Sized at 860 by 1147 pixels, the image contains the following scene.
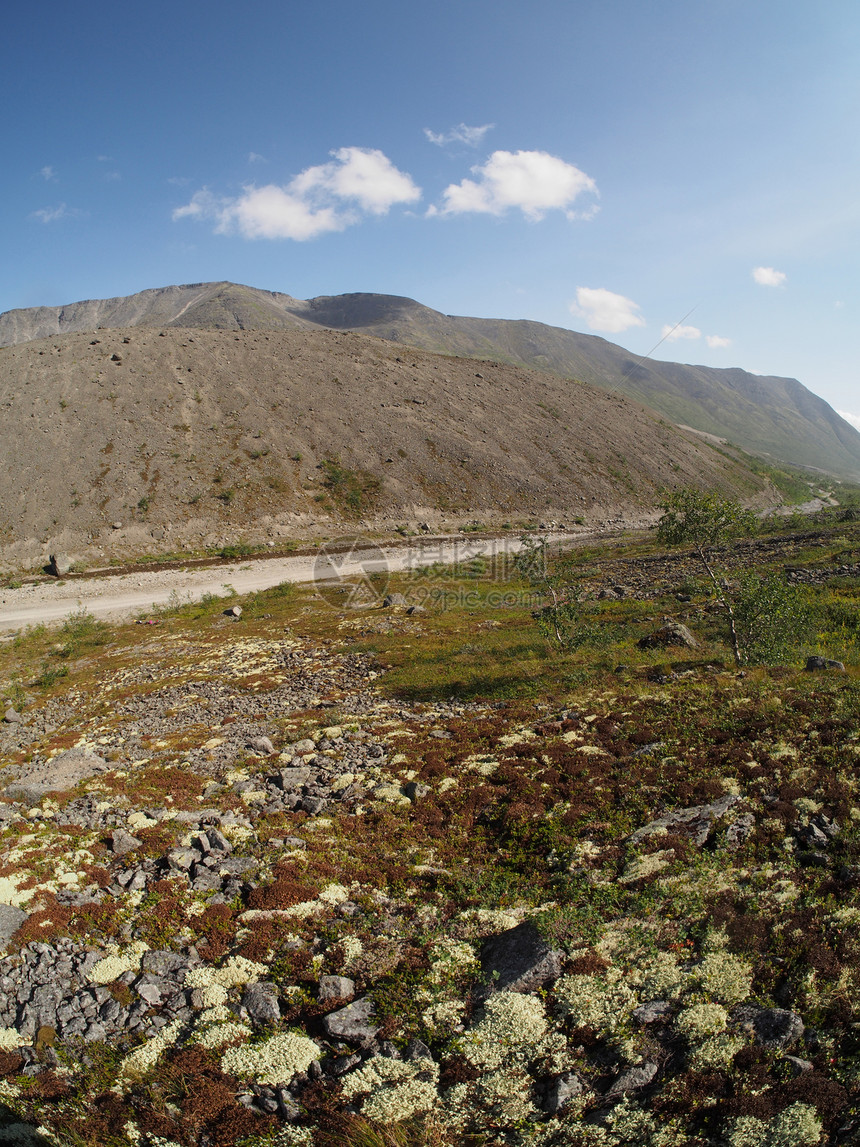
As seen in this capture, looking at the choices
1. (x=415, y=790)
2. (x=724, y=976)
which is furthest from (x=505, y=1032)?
(x=415, y=790)

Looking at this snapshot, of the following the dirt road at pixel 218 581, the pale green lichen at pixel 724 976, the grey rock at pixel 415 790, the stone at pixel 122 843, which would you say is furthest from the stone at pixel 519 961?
the dirt road at pixel 218 581

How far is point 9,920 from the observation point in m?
9.90

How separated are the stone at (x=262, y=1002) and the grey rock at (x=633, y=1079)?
480 centimetres

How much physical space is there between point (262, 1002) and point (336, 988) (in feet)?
3.66

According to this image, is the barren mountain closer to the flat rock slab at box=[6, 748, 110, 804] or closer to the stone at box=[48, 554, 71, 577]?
the stone at box=[48, 554, 71, 577]

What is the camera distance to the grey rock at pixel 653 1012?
24.0 feet

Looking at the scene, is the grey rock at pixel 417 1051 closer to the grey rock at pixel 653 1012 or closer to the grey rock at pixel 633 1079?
the grey rock at pixel 633 1079

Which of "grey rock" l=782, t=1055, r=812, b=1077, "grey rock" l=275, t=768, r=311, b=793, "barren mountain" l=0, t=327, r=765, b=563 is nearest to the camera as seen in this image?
"grey rock" l=782, t=1055, r=812, b=1077

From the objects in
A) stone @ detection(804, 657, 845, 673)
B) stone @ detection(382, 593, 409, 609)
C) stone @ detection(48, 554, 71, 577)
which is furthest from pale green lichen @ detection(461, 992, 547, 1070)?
stone @ detection(48, 554, 71, 577)

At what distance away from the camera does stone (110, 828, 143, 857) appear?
12377 mm

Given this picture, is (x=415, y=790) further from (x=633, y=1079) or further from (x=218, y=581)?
(x=218, y=581)

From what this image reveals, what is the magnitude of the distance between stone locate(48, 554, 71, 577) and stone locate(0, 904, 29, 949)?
66161mm

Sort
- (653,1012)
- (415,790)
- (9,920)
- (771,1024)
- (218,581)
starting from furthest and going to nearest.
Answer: (218,581), (415,790), (9,920), (653,1012), (771,1024)

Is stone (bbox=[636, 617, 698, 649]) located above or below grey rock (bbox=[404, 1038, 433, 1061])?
above
